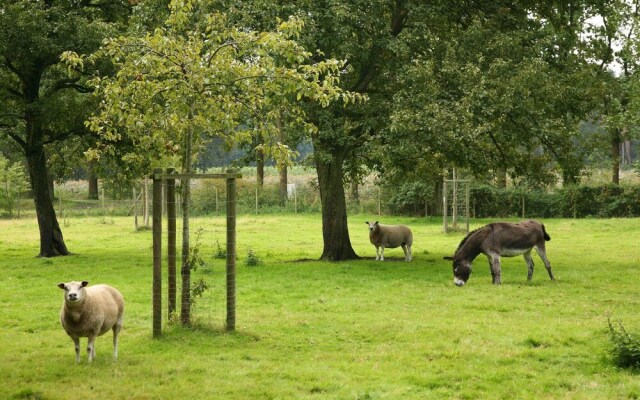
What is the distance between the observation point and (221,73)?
13.5 metres

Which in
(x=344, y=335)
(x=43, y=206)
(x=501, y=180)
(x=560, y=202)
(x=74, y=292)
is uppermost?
(x=501, y=180)

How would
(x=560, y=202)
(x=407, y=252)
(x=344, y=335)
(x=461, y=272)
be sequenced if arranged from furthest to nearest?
(x=560, y=202) < (x=407, y=252) < (x=461, y=272) < (x=344, y=335)

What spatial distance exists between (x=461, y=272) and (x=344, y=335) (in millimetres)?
7249

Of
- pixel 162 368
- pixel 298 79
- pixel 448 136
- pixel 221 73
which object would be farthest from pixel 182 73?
pixel 448 136

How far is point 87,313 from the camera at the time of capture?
37.4ft

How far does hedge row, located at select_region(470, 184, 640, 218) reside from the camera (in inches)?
1813

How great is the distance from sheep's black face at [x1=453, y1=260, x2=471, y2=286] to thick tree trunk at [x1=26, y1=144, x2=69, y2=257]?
1573 cm

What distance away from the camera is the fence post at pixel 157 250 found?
13.3m

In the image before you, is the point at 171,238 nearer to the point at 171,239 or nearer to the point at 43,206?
the point at 171,239

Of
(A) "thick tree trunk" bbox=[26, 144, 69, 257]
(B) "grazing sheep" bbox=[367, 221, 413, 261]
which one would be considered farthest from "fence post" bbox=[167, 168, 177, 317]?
(A) "thick tree trunk" bbox=[26, 144, 69, 257]

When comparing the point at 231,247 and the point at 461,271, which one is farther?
the point at 461,271

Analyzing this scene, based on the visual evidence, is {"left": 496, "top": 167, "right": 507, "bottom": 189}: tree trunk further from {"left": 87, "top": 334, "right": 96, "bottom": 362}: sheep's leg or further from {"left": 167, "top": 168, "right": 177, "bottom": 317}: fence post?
{"left": 87, "top": 334, "right": 96, "bottom": 362}: sheep's leg

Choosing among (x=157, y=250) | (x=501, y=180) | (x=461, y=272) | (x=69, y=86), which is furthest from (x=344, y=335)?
(x=501, y=180)

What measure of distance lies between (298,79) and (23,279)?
42.5 feet
